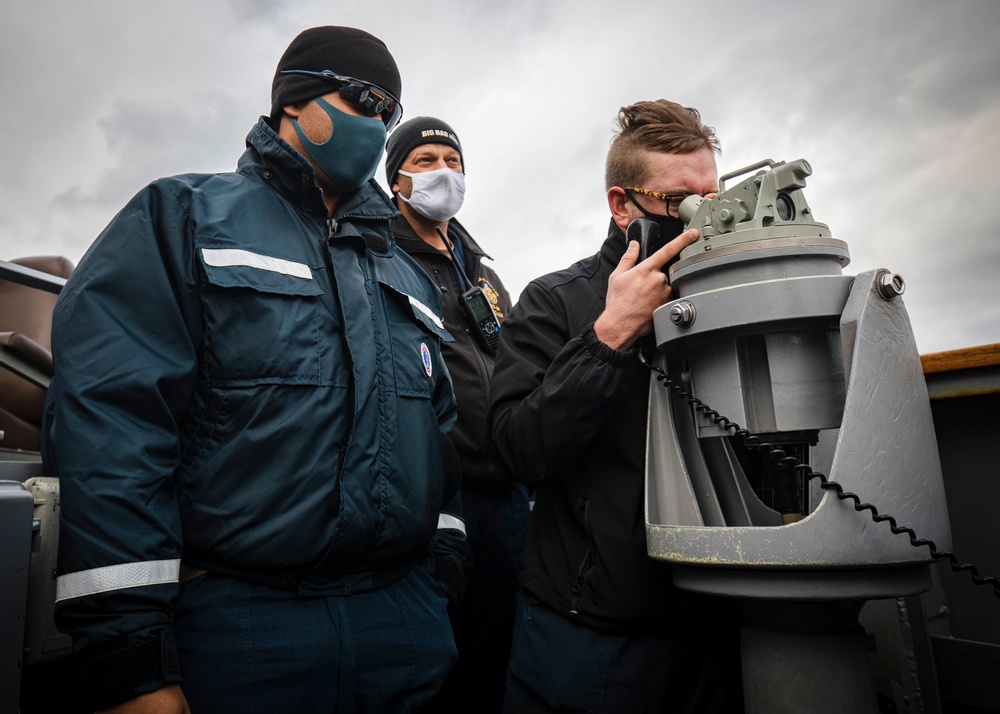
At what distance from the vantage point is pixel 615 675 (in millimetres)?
1439

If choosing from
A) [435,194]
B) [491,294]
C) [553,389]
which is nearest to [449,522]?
[553,389]

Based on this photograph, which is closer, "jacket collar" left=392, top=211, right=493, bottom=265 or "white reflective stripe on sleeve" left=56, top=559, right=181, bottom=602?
"white reflective stripe on sleeve" left=56, top=559, right=181, bottom=602

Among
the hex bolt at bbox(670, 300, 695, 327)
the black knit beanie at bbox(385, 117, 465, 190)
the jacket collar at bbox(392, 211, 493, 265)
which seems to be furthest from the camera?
the black knit beanie at bbox(385, 117, 465, 190)

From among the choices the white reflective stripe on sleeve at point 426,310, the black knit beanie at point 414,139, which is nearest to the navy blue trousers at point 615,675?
the white reflective stripe on sleeve at point 426,310

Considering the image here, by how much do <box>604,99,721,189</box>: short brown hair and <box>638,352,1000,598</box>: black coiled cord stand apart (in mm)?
642

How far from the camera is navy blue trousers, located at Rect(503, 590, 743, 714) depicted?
144cm

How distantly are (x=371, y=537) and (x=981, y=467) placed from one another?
1.74 meters

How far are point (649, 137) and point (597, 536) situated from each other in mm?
1035

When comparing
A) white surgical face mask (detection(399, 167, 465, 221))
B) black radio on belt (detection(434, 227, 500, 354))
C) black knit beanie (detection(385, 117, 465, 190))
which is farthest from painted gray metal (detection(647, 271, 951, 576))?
black knit beanie (detection(385, 117, 465, 190))

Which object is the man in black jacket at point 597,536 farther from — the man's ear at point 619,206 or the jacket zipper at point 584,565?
the man's ear at point 619,206

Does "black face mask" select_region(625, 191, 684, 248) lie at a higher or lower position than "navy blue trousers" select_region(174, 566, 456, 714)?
higher

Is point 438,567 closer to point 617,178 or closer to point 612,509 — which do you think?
point 612,509

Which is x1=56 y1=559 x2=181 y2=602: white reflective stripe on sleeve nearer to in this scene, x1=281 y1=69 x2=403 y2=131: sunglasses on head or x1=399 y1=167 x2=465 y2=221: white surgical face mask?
x1=281 y1=69 x2=403 y2=131: sunglasses on head

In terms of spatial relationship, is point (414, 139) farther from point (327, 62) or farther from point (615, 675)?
point (615, 675)
